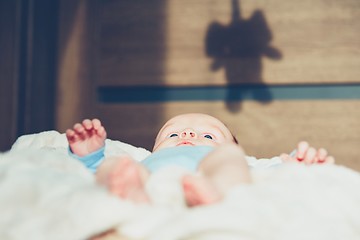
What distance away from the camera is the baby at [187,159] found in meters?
0.67

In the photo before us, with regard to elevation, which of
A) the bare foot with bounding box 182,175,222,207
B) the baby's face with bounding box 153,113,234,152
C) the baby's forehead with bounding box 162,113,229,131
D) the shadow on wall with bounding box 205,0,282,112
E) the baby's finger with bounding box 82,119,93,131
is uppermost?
the shadow on wall with bounding box 205,0,282,112

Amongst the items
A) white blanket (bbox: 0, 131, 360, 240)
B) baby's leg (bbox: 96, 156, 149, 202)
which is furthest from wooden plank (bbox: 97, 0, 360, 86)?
baby's leg (bbox: 96, 156, 149, 202)

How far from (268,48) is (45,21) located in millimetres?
899

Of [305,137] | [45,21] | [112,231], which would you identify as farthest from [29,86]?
[112,231]

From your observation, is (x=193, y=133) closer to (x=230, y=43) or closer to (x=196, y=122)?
(x=196, y=122)

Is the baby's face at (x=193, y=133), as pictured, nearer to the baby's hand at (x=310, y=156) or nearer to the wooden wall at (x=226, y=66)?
the baby's hand at (x=310, y=156)

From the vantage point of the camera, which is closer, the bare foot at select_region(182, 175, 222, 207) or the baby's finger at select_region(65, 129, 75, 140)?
the bare foot at select_region(182, 175, 222, 207)

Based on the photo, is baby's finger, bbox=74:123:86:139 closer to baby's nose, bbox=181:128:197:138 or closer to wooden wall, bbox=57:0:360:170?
baby's nose, bbox=181:128:197:138

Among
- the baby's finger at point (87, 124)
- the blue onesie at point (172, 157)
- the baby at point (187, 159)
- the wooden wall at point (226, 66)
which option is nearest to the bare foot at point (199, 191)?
the baby at point (187, 159)

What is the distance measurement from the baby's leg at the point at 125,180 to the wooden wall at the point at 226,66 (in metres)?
1.12

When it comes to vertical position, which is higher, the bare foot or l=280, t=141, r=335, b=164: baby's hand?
the bare foot

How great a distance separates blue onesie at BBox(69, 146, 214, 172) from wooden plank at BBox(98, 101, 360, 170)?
71 centimetres

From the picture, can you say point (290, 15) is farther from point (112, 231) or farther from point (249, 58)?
point (112, 231)

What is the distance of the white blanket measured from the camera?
0.59 m
